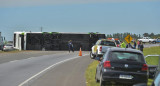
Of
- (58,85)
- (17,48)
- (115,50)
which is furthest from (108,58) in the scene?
(17,48)

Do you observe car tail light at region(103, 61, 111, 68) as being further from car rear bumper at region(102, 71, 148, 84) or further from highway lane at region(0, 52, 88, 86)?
highway lane at region(0, 52, 88, 86)

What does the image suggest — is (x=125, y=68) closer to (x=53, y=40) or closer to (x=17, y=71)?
(x=17, y=71)

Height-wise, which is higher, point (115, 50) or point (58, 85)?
point (115, 50)

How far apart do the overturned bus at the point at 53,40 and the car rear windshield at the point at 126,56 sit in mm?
42717

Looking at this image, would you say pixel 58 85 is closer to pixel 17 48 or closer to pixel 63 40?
pixel 63 40

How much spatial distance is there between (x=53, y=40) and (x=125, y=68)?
146 ft

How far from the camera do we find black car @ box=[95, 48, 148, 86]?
12.6m

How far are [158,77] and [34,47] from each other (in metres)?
52.1

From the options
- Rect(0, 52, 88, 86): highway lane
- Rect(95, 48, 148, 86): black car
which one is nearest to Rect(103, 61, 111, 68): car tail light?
Rect(95, 48, 148, 86): black car

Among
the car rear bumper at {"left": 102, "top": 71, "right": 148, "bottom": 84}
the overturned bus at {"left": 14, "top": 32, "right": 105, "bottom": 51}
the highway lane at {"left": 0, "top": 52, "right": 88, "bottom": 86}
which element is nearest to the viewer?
the car rear bumper at {"left": 102, "top": 71, "right": 148, "bottom": 84}

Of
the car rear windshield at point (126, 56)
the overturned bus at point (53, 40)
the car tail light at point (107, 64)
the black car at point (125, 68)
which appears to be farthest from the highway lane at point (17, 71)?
the overturned bus at point (53, 40)

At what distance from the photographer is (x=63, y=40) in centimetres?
5644

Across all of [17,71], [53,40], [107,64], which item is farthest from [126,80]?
[53,40]

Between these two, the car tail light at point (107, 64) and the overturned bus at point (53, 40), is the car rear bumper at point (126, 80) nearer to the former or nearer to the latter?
the car tail light at point (107, 64)
